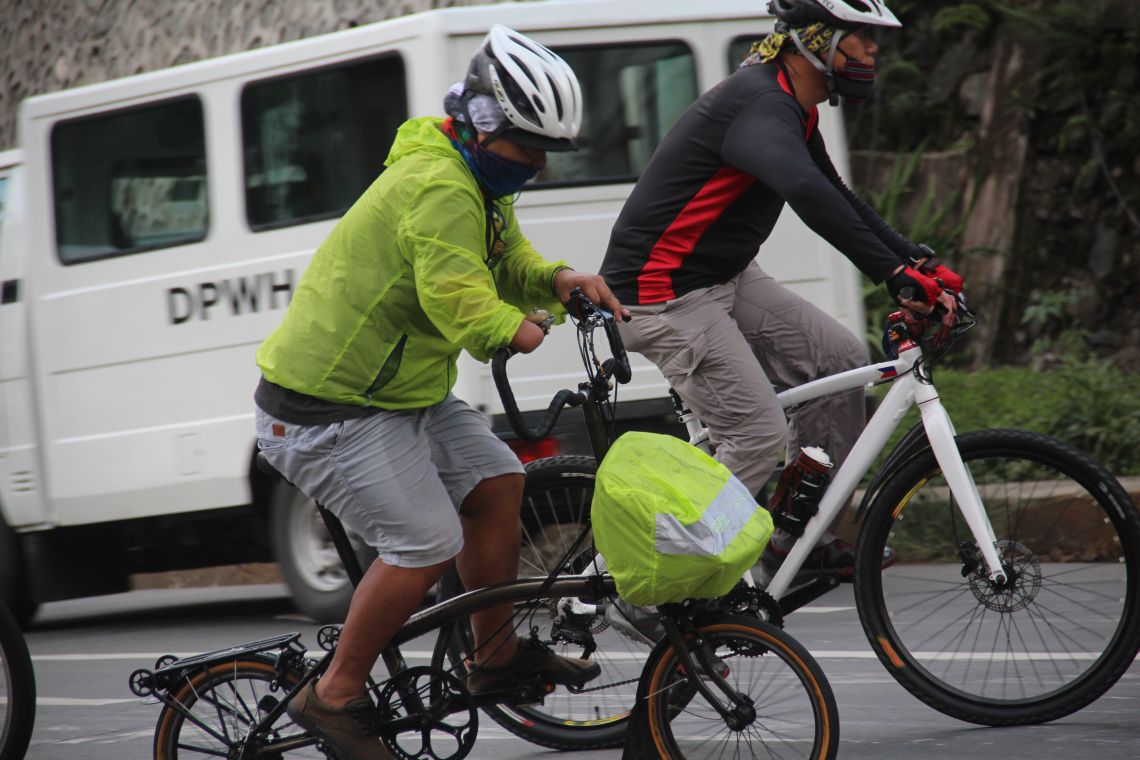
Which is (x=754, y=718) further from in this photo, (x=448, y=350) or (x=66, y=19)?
(x=66, y=19)

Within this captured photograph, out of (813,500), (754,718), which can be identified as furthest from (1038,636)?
(754,718)

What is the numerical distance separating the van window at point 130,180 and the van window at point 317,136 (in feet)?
0.94

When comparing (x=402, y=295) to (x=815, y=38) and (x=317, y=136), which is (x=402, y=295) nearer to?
(x=815, y=38)

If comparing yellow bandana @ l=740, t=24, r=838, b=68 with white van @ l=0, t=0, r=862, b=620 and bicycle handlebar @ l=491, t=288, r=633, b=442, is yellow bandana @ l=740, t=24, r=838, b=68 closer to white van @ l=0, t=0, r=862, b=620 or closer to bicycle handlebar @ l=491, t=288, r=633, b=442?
bicycle handlebar @ l=491, t=288, r=633, b=442

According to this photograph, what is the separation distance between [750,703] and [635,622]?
20.8 inches

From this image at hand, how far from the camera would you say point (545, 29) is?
6.82 m

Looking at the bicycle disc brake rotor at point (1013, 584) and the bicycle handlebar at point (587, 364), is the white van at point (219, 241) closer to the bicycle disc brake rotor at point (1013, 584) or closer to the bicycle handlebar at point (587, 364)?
the bicycle disc brake rotor at point (1013, 584)

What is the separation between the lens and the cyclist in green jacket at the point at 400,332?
138 inches

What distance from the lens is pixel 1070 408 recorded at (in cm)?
794

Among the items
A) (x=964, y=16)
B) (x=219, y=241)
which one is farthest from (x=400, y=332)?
(x=964, y=16)

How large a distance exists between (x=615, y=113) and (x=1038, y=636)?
3.44m

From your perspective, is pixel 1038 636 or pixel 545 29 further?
pixel 545 29

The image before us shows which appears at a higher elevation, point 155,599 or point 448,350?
point 448,350

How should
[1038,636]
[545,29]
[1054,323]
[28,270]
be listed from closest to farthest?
[1038,636]
[545,29]
[28,270]
[1054,323]
